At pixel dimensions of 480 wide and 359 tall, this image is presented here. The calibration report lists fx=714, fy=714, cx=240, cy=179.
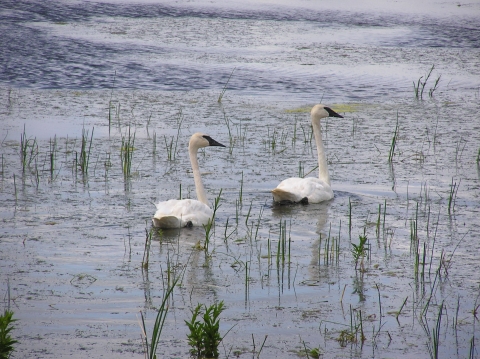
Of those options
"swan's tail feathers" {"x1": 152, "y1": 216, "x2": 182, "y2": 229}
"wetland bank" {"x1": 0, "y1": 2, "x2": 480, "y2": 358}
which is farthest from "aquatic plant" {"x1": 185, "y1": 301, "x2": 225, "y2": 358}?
"swan's tail feathers" {"x1": 152, "y1": 216, "x2": 182, "y2": 229}

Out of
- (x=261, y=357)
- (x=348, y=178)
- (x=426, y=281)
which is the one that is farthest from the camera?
(x=348, y=178)

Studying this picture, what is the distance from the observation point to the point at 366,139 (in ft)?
36.8

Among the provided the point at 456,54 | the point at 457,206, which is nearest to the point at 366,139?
the point at 457,206

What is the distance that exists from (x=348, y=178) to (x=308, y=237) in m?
2.53

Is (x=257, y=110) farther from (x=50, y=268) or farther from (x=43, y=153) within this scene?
(x=50, y=268)

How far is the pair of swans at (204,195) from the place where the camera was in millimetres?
7156

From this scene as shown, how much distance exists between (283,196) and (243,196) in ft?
1.74

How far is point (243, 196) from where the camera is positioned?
8.43m

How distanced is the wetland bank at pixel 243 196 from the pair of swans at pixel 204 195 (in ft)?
0.48

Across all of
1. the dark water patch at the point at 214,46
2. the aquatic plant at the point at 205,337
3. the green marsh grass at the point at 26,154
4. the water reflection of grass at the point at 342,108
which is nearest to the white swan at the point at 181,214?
the green marsh grass at the point at 26,154

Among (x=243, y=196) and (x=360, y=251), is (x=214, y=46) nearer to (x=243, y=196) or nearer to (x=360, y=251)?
(x=243, y=196)

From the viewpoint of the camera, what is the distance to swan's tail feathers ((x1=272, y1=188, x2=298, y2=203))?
319 inches

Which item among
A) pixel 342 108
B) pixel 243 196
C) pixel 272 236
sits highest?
pixel 342 108

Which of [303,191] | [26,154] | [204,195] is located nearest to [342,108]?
[303,191]
